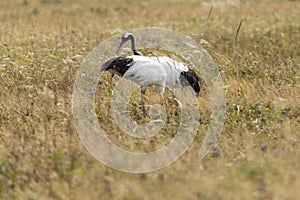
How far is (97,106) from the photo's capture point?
6.36 meters

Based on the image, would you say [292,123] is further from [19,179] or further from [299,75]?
[19,179]

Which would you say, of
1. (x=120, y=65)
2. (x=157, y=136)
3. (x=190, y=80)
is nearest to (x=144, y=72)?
(x=120, y=65)

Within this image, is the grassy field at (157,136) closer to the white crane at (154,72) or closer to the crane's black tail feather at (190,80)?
the crane's black tail feather at (190,80)

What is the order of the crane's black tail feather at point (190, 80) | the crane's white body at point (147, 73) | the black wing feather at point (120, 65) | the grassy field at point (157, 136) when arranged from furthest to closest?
the crane's black tail feather at point (190, 80) < the black wing feather at point (120, 65) < the crane's white body at point (147, 73) < the grassy field at point (157, 136)

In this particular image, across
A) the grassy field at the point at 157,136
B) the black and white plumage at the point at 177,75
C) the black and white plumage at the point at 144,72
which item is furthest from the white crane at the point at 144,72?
the grassy field at the point at 157,136

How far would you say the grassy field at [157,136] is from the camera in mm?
4238

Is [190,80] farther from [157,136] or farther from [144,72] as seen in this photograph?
[157,136]

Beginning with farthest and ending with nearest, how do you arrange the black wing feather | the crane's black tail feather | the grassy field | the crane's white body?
the crane's black tail feather < the black wing feather < the crane's white body < the grassy field

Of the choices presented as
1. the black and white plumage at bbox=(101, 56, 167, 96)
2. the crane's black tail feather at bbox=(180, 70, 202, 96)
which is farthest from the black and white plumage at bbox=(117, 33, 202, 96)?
the black and white plumage at bbox=(101, 56, 167, 96)

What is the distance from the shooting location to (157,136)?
214 inches

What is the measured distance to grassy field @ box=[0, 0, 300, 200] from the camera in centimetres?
424

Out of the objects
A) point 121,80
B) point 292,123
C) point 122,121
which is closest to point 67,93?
point 121,80

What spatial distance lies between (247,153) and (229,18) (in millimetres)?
9728

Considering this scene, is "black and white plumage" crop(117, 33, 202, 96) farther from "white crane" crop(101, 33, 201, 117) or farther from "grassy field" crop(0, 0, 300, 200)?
"grassy field" crop(0, 0, 300, 200)
